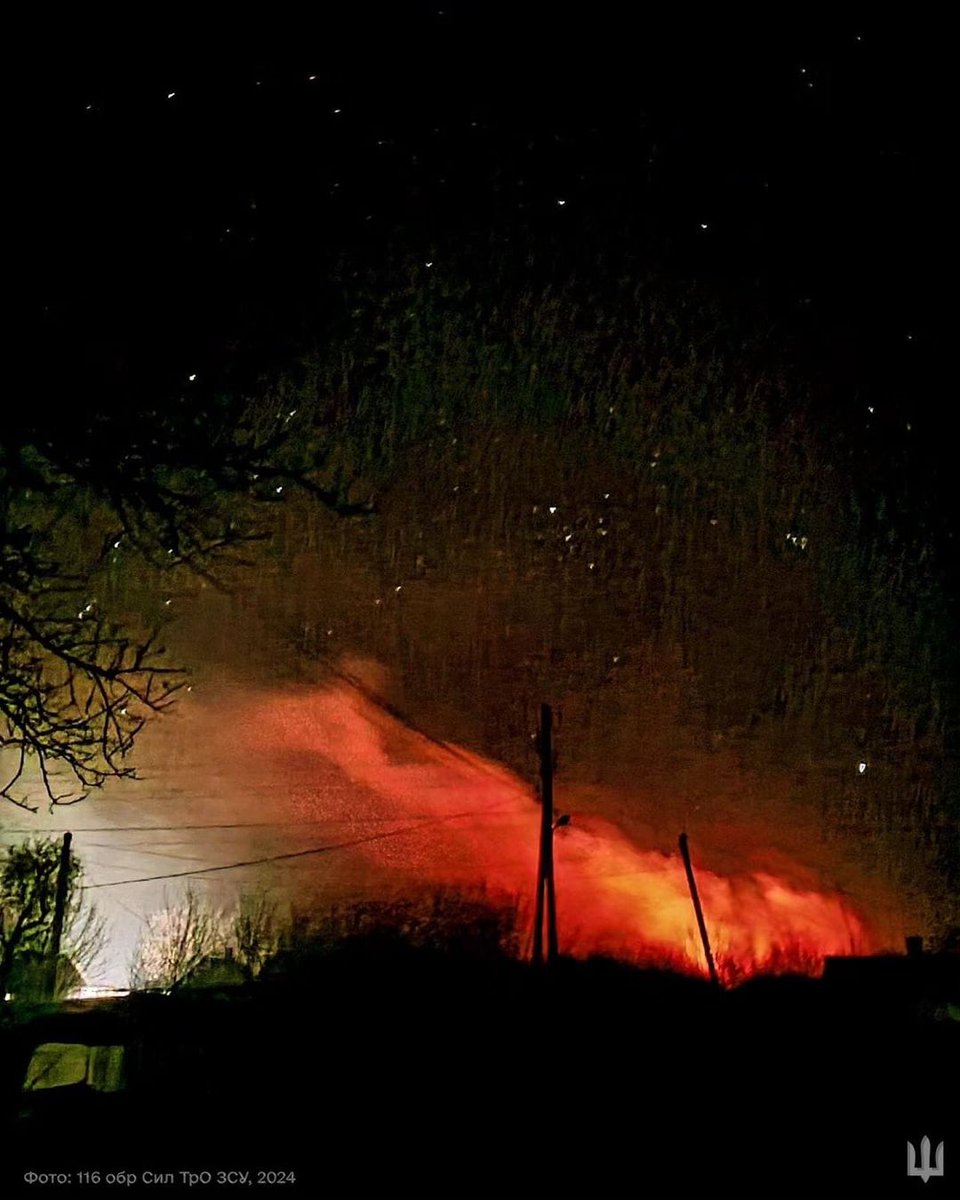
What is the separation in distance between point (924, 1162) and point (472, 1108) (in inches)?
103

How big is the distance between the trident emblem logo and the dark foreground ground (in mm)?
50

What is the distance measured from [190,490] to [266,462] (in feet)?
2.04

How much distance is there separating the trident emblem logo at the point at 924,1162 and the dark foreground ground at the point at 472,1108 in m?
0.05

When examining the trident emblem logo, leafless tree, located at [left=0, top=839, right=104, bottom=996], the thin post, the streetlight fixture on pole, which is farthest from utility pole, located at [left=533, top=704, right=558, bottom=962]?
the trident emblem logo

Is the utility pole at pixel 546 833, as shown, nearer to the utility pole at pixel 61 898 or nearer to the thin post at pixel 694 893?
the thin post at pixel 694 893

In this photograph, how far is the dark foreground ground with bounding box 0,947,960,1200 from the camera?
5613mm

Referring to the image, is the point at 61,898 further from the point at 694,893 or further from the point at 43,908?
the point at 694,893

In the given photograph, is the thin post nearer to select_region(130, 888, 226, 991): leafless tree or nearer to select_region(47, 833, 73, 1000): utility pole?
select_region(130, 888, 226, 991): leafless tree

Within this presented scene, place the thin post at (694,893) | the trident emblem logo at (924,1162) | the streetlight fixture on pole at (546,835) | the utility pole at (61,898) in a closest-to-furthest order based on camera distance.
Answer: the trident emblem logo at (924,1162), the streetlight fixture on pole at (546,835), the utility pole at (61,898), the thin post at (694,893)

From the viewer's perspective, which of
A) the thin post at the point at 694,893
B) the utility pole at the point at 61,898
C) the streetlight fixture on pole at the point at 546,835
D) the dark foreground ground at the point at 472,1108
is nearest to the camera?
the dark foreground ground at the point at 472,1108

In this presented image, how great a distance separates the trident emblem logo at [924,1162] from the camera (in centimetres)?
576

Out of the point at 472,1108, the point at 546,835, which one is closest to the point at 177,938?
the point at 546,835

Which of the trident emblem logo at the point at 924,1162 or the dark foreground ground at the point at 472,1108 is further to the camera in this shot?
the trident emblem logo at the point at 924,1162

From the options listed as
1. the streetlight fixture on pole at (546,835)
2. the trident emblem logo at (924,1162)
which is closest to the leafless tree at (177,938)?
the streetlight fixture on pole at (546,835)
